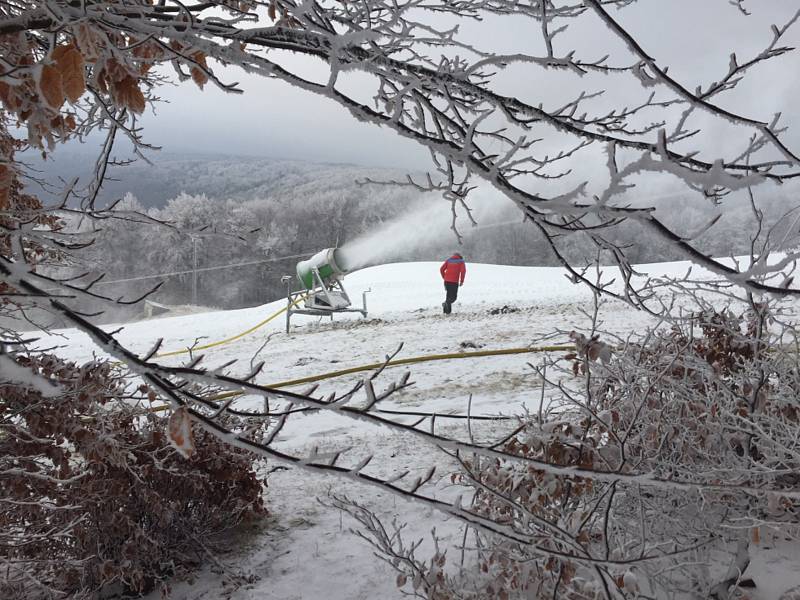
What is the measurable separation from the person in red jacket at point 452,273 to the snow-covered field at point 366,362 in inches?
16.4

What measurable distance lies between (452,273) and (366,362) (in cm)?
Answer: 488

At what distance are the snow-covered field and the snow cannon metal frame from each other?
44cm

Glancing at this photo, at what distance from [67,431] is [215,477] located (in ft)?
3.28

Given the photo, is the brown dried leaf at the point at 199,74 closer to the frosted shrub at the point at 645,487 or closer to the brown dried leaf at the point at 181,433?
the brown dried leaf at the point at 181,433

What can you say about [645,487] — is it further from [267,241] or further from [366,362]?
[267,241]

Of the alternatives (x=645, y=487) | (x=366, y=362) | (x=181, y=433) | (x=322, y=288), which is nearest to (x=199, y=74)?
(x=181, y=433)

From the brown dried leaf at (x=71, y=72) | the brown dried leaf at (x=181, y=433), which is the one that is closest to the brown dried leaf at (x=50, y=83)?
the brown dried leaf at (x=71, y=72)

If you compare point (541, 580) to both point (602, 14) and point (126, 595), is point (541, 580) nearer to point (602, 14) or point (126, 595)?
point (602, 14)

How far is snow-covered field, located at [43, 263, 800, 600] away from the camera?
3.16 metres

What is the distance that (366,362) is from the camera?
9.08 metres

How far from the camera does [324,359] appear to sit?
9.71 m

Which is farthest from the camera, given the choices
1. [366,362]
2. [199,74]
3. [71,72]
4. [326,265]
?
[326,265]

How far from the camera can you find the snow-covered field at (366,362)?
3.16 metres

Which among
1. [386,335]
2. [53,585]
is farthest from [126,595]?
[386,335]
